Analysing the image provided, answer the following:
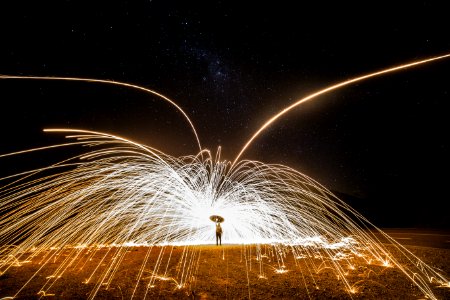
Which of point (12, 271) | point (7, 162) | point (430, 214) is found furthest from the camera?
point (430, 214)

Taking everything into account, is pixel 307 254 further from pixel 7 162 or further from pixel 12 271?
pixel 7 162

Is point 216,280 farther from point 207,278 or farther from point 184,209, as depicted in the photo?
point 184,209

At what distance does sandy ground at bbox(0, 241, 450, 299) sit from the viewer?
23.8 ft

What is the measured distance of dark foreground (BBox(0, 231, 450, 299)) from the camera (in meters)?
7.24

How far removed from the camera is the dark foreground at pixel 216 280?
23.8 feet

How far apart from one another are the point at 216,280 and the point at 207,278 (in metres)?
0.29

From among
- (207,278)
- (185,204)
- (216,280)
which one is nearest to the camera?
(216,280)

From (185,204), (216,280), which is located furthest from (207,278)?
(185,204)

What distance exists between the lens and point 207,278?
27.4 ft

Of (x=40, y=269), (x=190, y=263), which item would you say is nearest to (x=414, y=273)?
(x=190, y=263)

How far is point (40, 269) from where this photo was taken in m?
9.16

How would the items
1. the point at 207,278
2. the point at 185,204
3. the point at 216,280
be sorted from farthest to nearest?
1. the point at 185,204
2. the point at 207,278
3. the point at 216,280

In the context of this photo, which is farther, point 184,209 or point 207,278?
point 184,209

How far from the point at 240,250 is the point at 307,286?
4333mm
